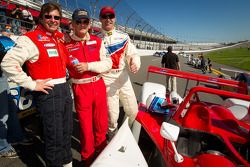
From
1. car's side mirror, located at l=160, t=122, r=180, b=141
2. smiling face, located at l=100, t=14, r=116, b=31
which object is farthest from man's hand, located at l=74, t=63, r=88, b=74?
car's side mirror, located at l=160, t=122, r=180, b=141

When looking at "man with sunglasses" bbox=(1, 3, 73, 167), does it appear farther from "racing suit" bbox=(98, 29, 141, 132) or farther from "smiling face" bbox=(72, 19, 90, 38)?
"racing suit" bbox=(98, 29, 141, 132)

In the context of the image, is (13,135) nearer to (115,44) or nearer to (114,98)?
(114,98)

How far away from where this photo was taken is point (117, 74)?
10.6 ft

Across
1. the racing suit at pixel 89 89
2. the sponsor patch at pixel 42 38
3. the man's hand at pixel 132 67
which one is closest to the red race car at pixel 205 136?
the racing suit at pixel 89 89

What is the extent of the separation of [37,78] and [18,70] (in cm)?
18

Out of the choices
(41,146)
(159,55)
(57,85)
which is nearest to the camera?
(57,85)

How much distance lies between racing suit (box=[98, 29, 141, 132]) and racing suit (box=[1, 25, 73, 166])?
0.82 metres

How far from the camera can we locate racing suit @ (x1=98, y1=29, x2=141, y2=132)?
3.15 meters

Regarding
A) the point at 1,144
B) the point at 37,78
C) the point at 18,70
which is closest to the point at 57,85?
the point at 37,78

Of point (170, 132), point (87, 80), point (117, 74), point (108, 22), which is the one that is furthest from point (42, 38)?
point (170, 132)

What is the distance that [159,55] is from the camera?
38.8m

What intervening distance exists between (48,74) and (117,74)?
48.3 inches

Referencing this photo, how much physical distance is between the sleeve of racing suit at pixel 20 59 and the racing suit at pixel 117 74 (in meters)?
1.23

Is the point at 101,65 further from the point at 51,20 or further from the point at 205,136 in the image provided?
the point at 205,136
